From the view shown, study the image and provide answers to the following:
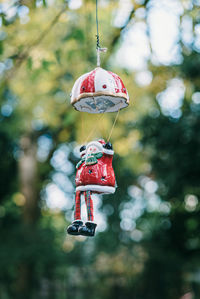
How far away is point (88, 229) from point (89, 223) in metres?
0.04

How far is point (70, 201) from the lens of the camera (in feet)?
44.5

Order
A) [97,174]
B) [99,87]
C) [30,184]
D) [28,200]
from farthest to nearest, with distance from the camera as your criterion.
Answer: [30,184]
[28,200]
[97,174]
[99,87]

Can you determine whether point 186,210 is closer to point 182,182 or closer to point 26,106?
point 182,182

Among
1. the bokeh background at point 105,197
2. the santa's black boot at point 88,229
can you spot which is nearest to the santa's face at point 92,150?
the santa's black boot at point 88,229

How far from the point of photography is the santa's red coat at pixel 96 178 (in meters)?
2.14

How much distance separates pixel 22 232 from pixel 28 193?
103 cm

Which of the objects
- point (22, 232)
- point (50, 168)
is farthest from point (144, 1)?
point (50, 168)

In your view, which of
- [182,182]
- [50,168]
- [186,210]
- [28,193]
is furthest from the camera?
[50,168]

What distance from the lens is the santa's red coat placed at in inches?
84.4

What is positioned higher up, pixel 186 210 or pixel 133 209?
pixel 133 209

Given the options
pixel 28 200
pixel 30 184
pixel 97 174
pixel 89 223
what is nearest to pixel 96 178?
pixel 97 174

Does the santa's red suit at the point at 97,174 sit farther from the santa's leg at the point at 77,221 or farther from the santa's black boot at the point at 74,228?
the santa's black boot at the point at 74,228

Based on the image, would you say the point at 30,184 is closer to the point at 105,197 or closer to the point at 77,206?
the point at 105,197

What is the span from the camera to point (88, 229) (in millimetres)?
2057
